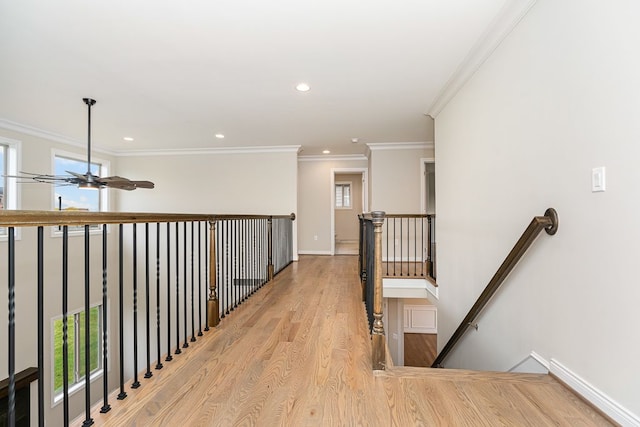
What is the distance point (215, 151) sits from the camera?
6477mm

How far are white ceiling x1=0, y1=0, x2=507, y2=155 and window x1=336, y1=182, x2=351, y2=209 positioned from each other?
18.1ft

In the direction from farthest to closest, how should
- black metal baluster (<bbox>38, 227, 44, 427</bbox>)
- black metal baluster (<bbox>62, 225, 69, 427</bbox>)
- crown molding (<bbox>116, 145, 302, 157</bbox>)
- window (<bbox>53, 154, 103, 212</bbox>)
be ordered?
crown molding (<bbox>116, 145, 302, 157</bbox>) → window (<bbox>53, 154, 103, 212</bbox>) → black metal baluster (<bbox>62, 225, 69, 427</bbox>) → black metal baluster (<bbox>38, 227, 44, 427</bbox>)

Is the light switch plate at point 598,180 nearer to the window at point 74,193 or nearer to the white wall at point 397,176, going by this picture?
the white wall at point 397,176

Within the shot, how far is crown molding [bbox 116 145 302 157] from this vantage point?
6.27 meters

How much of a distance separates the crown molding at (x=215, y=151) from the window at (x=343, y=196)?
13.9 feet

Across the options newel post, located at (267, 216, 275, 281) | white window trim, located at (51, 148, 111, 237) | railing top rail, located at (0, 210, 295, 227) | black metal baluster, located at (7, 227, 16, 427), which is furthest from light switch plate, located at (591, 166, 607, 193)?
white window trim, located at (51, 148, 111, 237)

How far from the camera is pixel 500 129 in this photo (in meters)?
2.43

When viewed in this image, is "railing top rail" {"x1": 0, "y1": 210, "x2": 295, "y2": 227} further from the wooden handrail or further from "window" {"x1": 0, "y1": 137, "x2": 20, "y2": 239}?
"window" {"x1": 0, "y1": 137, "x2": 20, "y2": 239}

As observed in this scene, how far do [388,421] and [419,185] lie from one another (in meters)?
5.17

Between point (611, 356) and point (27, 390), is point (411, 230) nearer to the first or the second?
point (611, 356)

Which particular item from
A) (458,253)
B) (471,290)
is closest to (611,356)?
(471,290)

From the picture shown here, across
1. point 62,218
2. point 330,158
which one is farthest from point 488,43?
point 330,158

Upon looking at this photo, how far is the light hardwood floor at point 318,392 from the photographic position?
1.45m

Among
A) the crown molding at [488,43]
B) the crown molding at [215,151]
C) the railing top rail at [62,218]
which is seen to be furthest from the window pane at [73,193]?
the crown molding at [488,43]
